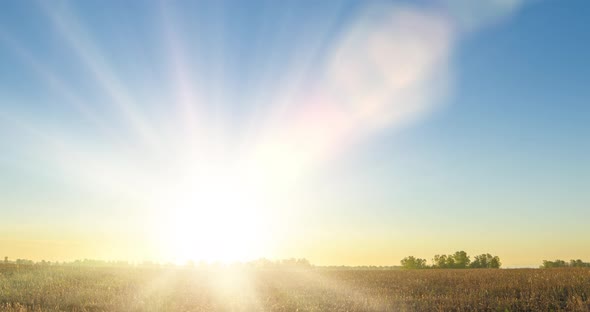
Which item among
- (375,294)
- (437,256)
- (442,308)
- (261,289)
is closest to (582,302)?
(442,308)

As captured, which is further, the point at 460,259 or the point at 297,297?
the point at 460,259

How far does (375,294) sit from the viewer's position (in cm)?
1817

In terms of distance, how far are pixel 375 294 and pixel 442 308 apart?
12.7 feet

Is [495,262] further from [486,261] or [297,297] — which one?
[297,297]

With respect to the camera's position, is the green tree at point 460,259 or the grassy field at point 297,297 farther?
the green tree at point 460,259

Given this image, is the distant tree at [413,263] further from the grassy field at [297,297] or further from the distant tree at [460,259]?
the grassy field at [297,297]

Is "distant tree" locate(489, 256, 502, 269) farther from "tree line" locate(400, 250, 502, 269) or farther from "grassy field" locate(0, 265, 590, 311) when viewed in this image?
"grassy field" locate(0, 265, 590, 311)

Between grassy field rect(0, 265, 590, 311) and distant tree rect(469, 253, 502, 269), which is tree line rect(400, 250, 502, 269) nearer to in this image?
distant tree rect(469, 253, 502, 269)

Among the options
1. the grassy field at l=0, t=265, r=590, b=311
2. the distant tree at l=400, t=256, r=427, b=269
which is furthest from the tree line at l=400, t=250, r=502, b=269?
the grassy field at l=0, t=265, r=590, b=311

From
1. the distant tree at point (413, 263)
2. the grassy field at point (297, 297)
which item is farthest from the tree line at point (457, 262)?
the grassy field at point (297, 297)

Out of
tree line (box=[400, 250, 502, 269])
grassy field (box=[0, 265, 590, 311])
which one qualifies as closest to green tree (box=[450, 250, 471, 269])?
tree line (box=[400, 250, 502, 269])

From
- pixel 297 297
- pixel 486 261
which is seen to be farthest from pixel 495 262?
pixel 297 297

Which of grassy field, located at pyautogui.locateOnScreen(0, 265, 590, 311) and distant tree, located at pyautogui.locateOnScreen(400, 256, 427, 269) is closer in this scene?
grassy field, located at pyautogui.locateOnScreen(0, 265, 590, 311)

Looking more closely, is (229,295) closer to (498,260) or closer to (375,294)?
(375,294)
